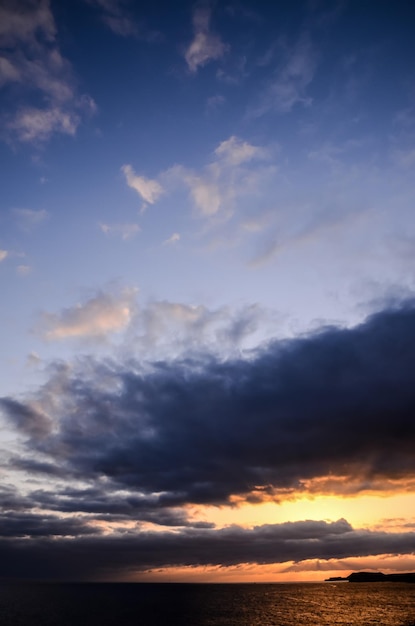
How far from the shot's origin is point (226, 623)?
157 m

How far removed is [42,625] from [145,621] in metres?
37.7

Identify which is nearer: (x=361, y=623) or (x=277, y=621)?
(x=361, y=623)

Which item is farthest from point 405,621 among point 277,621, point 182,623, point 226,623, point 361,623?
point 182,623

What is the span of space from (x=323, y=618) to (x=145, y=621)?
228 ft

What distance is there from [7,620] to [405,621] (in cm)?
14562

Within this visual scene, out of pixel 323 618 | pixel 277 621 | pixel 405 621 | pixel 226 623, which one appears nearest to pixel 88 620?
pixel 226 623

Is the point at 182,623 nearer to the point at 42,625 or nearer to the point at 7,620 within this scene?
the point at 42,625

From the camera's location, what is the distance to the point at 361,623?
147m

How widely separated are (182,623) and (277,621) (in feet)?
116

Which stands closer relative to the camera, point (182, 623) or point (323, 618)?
point (182, 623)

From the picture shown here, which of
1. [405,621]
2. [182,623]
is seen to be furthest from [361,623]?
[182,623]

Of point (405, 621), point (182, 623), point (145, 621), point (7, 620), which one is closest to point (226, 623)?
point (182, 623)

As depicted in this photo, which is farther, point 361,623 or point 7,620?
point 7,620

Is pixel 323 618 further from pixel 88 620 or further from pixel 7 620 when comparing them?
pixel 7 620
